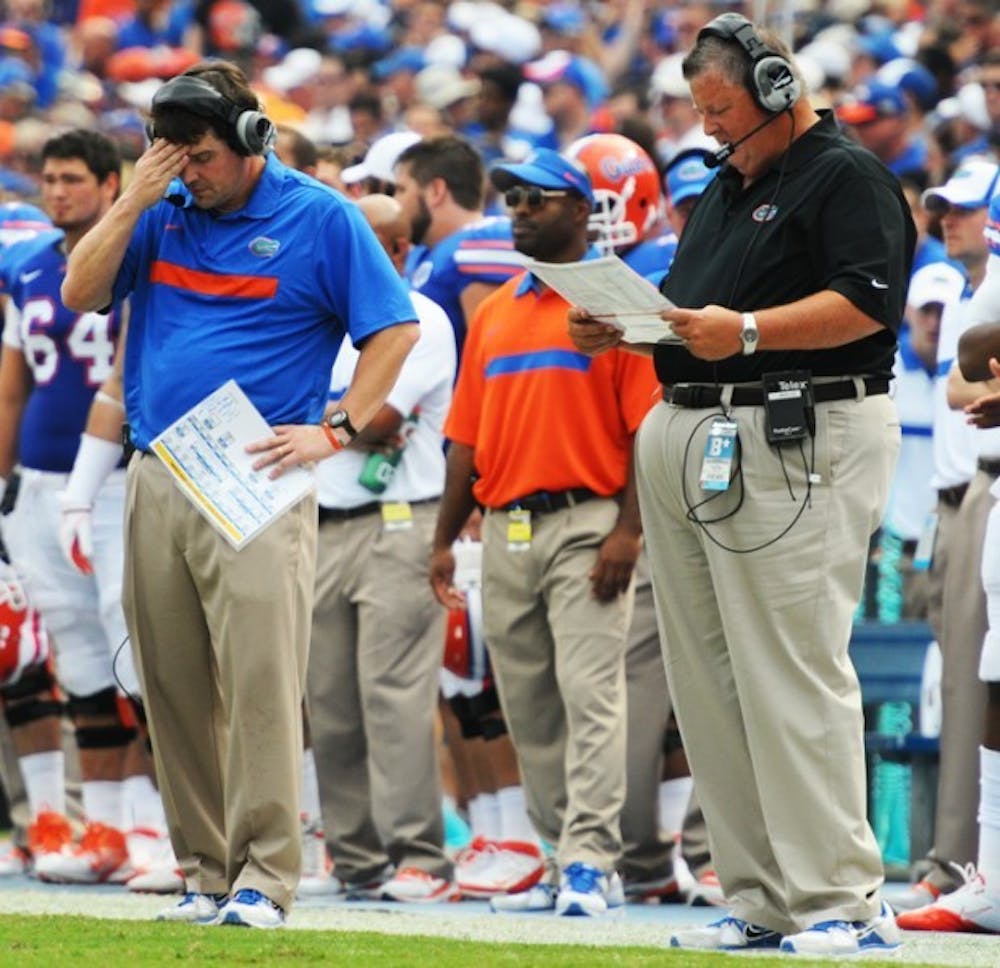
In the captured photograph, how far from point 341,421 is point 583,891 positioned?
6.70 ft

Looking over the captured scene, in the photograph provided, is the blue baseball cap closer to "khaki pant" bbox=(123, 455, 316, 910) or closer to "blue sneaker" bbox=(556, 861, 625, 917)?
"blue sneaker" bbox=(556, 861, 625, 917)

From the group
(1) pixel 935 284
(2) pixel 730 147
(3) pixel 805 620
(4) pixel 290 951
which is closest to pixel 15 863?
(4) pixel 290 951

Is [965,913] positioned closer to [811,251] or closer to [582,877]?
[582,877]

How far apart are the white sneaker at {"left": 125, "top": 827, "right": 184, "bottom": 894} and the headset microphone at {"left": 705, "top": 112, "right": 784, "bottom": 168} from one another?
3667mm

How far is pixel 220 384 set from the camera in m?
6.85

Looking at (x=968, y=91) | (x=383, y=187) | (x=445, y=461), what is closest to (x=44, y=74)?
(x=968, y=91)

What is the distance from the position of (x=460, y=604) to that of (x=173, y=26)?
46.1 ft

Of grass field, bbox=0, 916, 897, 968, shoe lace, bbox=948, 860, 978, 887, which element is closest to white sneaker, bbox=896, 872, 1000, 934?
shoe lace, bbox=948, 860, 978, 887

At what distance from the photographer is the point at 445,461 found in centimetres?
927

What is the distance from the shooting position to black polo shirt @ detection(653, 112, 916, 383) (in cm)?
621

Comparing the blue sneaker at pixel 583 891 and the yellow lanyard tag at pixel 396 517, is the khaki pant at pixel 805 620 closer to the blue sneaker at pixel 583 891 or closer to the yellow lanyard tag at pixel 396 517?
the blue sneaker at pixel 583 891

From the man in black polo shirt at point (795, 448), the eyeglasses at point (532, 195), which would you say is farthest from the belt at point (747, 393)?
the eyeglasses at point (532, 195)

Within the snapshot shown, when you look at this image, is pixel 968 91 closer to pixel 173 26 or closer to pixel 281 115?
pixel 281 115

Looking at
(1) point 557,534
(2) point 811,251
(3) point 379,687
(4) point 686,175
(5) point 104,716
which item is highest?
(4) point 686,175
